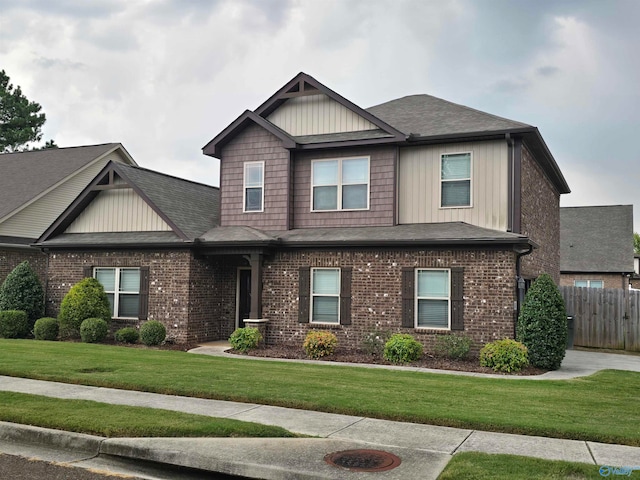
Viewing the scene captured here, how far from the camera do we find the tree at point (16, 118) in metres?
50.2

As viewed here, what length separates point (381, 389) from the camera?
10.6 m

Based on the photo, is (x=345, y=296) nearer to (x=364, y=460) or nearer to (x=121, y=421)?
(x=121, y=421)

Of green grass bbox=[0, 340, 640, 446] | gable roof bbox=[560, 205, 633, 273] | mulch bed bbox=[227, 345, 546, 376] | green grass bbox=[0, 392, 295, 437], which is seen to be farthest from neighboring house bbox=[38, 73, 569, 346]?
gable roof bbox=[560, 205, 633, 273]

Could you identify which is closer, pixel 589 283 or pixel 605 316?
pixel 605 316

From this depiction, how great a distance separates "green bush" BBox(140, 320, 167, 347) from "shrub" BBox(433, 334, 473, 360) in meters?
7.32

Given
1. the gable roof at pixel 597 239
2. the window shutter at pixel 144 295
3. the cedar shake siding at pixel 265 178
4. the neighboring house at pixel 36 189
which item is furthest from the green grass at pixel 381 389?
the gable roof at pixel 597 239

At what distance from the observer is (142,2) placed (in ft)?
50.0

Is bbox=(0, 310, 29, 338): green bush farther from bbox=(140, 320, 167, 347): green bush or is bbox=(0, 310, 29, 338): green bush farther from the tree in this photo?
the tree

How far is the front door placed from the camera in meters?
19.4

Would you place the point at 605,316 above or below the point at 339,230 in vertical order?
below

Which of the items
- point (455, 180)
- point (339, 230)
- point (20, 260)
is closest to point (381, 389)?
point (339, 230)

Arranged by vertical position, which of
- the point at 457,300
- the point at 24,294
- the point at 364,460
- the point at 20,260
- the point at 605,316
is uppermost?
the point at 20,260

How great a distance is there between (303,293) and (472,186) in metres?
5.26

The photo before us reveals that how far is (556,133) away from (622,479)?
1779cm
